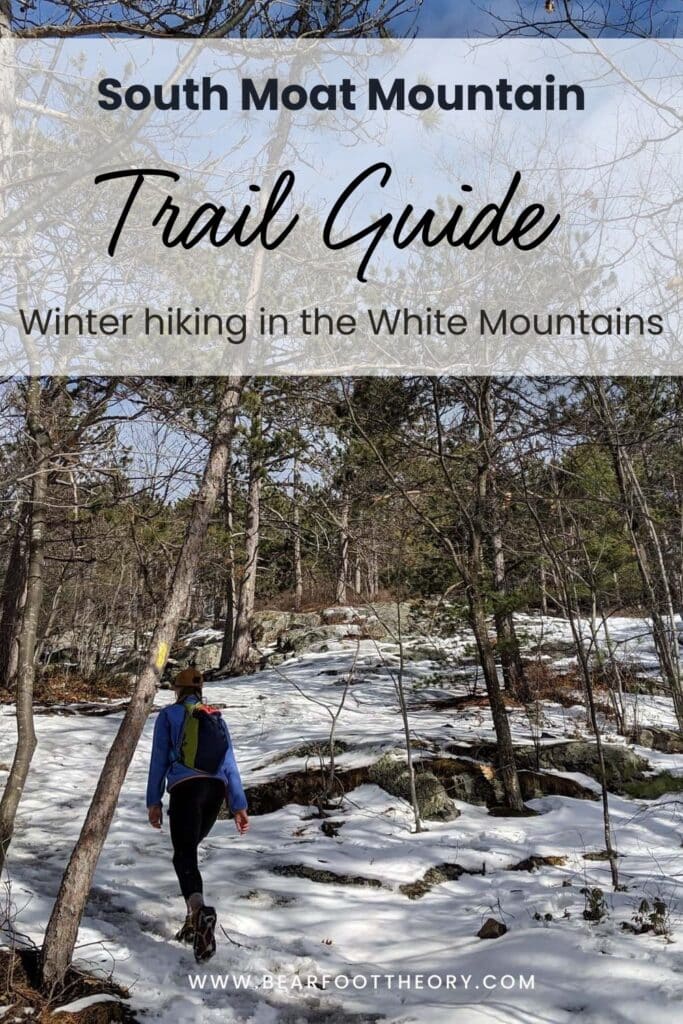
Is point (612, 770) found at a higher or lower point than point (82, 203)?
lower

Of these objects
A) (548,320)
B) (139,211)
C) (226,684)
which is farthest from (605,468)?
(226,684)

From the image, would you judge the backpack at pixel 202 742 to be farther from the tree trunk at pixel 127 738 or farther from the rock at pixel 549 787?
the rock at pixel 549 787

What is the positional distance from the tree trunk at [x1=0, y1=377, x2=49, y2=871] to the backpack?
1.45 meters

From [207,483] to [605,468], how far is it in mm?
6695

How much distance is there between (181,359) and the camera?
6160mm

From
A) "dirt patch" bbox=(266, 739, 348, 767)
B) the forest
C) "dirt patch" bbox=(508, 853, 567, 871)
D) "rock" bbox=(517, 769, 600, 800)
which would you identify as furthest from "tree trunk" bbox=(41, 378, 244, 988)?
"rock" bbox=(517, 769, 600, 800)

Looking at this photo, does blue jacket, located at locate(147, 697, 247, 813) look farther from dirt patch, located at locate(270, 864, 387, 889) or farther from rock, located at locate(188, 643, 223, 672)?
rock, located at locate(188, 643, 223, 672)

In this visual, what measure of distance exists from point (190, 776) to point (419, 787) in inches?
127

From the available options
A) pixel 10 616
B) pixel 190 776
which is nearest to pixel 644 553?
pixel 190 776

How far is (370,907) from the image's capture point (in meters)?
4.88

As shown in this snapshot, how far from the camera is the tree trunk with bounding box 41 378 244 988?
362 centimetres

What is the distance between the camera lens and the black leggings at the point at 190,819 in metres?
4.07

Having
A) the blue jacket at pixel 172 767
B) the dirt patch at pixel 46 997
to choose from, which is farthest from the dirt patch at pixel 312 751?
the dirt patch at pixel 46 997

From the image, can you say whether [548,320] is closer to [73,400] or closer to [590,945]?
[73,400]
